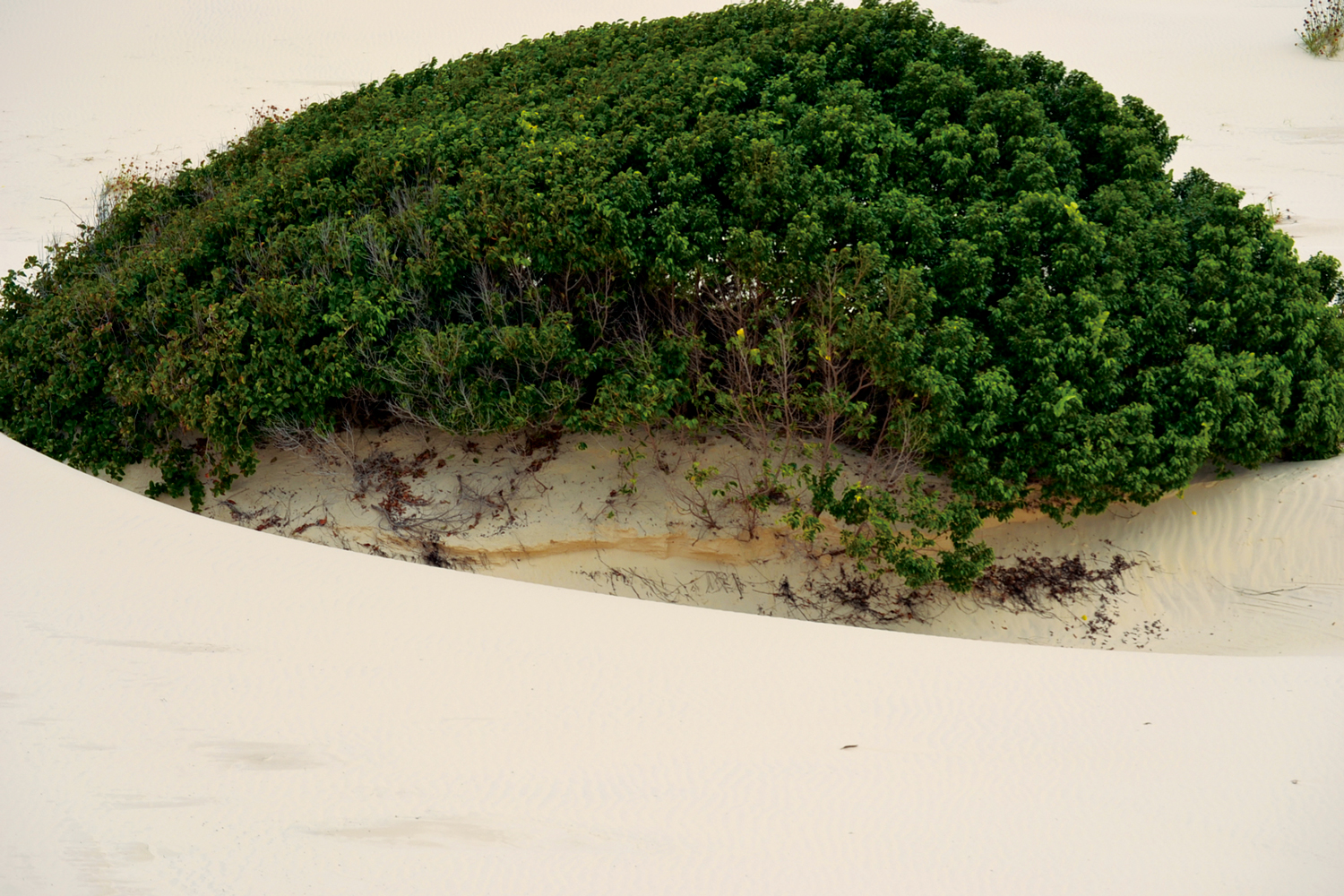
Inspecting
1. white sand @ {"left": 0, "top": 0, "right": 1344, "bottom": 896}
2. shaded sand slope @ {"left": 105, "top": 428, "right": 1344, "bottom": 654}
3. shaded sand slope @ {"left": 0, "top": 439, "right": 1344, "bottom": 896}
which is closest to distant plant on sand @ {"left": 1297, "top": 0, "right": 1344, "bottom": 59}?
shaded sand slope @ {"left": 105, "top": 428, "right": 1344, "bottom": 654}

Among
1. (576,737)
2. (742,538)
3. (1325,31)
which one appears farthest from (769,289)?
(1325,31)

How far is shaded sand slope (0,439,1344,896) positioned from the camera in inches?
164

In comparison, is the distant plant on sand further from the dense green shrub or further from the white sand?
the white sand

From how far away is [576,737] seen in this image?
16.1ft

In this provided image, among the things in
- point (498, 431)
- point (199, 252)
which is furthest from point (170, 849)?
point (199, 252)

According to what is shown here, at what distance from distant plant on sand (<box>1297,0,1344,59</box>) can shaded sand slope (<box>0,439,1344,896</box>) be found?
1744 centimetres

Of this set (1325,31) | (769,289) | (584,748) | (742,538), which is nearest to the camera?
(584,748)

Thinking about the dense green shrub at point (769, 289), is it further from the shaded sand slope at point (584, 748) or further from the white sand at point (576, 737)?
the shaded sand slope at point (584, 748)

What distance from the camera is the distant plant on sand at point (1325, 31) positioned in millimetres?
18500

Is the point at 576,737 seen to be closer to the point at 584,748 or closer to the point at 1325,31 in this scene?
the point at 584,748

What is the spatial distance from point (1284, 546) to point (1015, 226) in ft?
11.5

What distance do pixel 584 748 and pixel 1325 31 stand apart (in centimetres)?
2127

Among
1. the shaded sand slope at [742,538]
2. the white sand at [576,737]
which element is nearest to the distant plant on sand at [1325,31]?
the shaded sand slope at [742,538]

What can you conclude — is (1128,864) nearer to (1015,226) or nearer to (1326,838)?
(1326,838)
